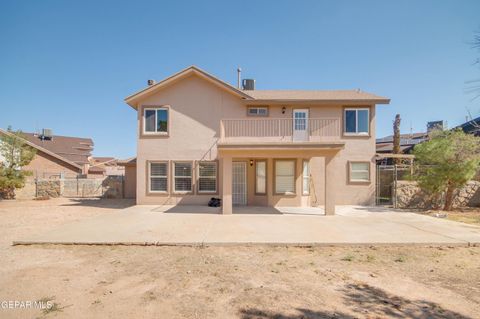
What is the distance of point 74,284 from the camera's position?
4875 mm

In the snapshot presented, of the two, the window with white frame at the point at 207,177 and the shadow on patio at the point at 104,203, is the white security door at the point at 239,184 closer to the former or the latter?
the window with white frame at the point at 207,177

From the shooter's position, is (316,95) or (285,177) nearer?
(285,177)

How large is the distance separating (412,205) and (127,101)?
1746 centimetres

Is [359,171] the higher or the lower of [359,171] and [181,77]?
the lower

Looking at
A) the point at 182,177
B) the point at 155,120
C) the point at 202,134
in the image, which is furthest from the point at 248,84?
the point at 182,177

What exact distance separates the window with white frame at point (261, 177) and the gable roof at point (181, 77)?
12.7 ft

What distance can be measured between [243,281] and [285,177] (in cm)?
1006

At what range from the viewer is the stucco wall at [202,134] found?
15.0 meters

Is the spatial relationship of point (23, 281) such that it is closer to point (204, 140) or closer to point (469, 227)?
point (204, 140)

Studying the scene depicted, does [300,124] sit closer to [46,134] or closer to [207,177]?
[207,177]

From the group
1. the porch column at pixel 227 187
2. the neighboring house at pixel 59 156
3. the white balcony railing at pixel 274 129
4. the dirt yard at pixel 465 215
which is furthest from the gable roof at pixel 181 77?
the neighboring house at pixel 59 156

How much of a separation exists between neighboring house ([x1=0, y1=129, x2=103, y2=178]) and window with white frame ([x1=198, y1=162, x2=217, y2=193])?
1712 centimetres

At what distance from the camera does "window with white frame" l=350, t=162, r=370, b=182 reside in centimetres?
1529

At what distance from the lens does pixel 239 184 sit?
15.0m
